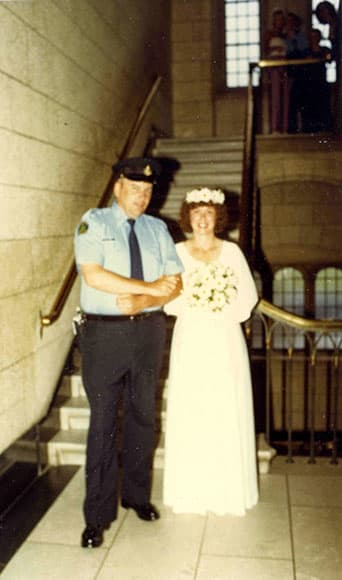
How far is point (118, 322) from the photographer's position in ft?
10.0

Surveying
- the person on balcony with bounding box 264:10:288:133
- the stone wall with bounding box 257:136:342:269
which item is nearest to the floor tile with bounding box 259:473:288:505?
the stone wall with bounding box 257:136:342:269

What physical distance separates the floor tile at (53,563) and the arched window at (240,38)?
34.8ft

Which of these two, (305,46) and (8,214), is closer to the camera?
(8,214)

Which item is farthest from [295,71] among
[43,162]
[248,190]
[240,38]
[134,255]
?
[134,255]

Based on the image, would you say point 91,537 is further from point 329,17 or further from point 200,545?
point 329,17

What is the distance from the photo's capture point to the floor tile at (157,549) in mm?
2814

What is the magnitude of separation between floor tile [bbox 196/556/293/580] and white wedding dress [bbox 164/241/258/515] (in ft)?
1.66

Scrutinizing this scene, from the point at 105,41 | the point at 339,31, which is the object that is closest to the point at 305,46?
the point at 339,31

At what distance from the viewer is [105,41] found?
5.94 metres

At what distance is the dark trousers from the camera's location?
9.97 ft

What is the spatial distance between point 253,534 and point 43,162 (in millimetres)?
2860

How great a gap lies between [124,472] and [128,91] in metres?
5.18

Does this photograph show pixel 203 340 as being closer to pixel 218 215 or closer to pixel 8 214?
pixel 218 215

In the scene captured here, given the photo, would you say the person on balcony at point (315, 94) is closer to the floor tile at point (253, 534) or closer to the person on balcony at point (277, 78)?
the person on balcony at point (277, 78)
